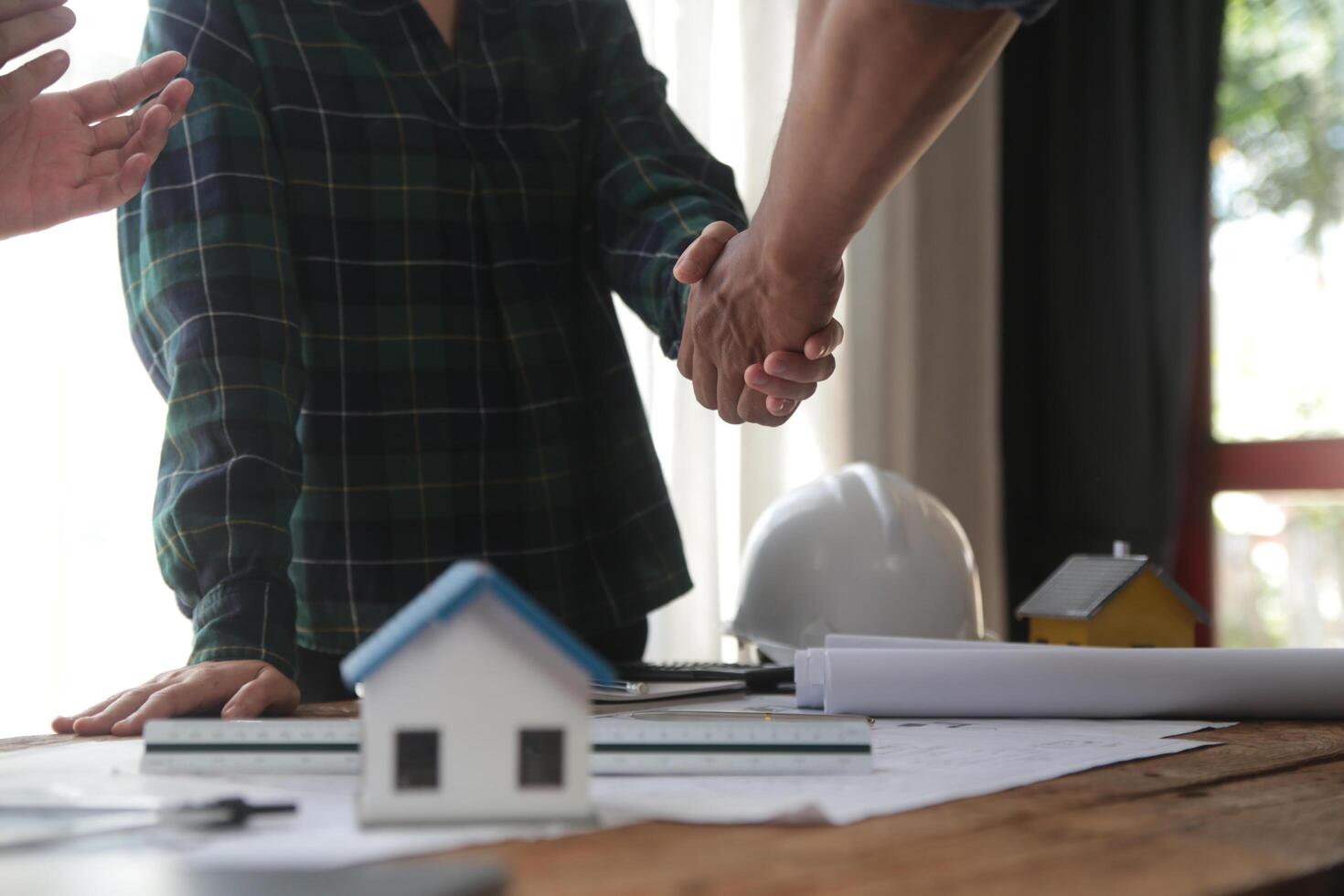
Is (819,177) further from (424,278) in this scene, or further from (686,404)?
(686,404)

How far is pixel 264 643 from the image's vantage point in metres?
0.95

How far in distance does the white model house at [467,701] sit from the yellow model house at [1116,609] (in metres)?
0.77

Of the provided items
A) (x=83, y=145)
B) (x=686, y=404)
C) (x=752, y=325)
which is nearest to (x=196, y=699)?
(x=83, y=145)

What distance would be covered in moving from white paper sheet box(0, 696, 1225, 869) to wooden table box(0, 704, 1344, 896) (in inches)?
0.7

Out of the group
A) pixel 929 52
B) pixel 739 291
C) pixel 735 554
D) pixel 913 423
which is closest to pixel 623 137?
pixel 739 291

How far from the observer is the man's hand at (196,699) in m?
0.83

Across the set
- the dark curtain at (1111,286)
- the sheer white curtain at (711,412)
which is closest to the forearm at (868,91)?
the sheer white curtain at (711,412)

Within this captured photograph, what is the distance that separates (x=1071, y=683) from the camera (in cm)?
89

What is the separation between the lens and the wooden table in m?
0.43

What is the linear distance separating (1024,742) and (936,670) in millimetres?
128

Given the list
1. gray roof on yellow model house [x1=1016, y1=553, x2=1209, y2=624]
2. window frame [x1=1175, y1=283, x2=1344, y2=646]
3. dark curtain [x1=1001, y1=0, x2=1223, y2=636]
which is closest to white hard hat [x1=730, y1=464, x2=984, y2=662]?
gray roof on yellow model house [x1=1016, y1=553, x2=1209, y2=624]

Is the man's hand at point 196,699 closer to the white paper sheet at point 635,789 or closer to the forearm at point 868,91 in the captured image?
the white paper sheet at point 635,789

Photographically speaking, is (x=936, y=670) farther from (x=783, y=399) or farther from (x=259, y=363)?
(x=259, y=363)

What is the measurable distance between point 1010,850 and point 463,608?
232mm
